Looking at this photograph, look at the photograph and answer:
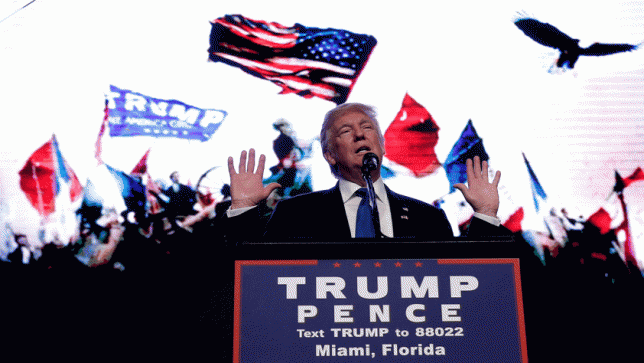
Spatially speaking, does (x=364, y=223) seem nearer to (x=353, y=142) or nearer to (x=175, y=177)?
(x=353, y=142)

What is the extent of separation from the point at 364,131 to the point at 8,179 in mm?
2424

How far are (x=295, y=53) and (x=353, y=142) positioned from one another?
5.63ft

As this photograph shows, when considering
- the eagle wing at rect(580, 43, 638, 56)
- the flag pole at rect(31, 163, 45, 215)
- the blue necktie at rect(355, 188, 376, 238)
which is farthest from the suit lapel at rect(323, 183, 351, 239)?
the eagle wing at rect(580, 43, 638, 56)

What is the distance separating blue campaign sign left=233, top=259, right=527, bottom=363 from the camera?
999mm

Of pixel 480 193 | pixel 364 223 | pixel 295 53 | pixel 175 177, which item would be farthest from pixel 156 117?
pixel 480 193

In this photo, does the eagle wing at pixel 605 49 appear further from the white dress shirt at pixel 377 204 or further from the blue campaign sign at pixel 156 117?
the blue campaign sign at pixel 156 117

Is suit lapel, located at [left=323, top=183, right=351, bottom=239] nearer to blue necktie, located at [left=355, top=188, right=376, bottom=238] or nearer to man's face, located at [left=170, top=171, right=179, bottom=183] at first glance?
blue necktie, located at [left=355, top=188, right=376, bottom=238]

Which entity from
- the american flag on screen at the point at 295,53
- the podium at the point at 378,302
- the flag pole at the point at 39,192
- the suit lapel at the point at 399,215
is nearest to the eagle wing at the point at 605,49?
the american flag on screen at the point at 295,53

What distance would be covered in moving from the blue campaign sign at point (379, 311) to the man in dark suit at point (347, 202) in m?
0.46

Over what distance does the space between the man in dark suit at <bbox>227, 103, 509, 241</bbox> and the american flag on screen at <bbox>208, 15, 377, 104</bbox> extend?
132cm

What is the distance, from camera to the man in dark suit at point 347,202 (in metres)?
1.53

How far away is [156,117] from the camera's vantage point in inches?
127

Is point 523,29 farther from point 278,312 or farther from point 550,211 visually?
point 278,312

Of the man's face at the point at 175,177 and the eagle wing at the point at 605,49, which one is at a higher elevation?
the eagle wing at the point at 605,49
